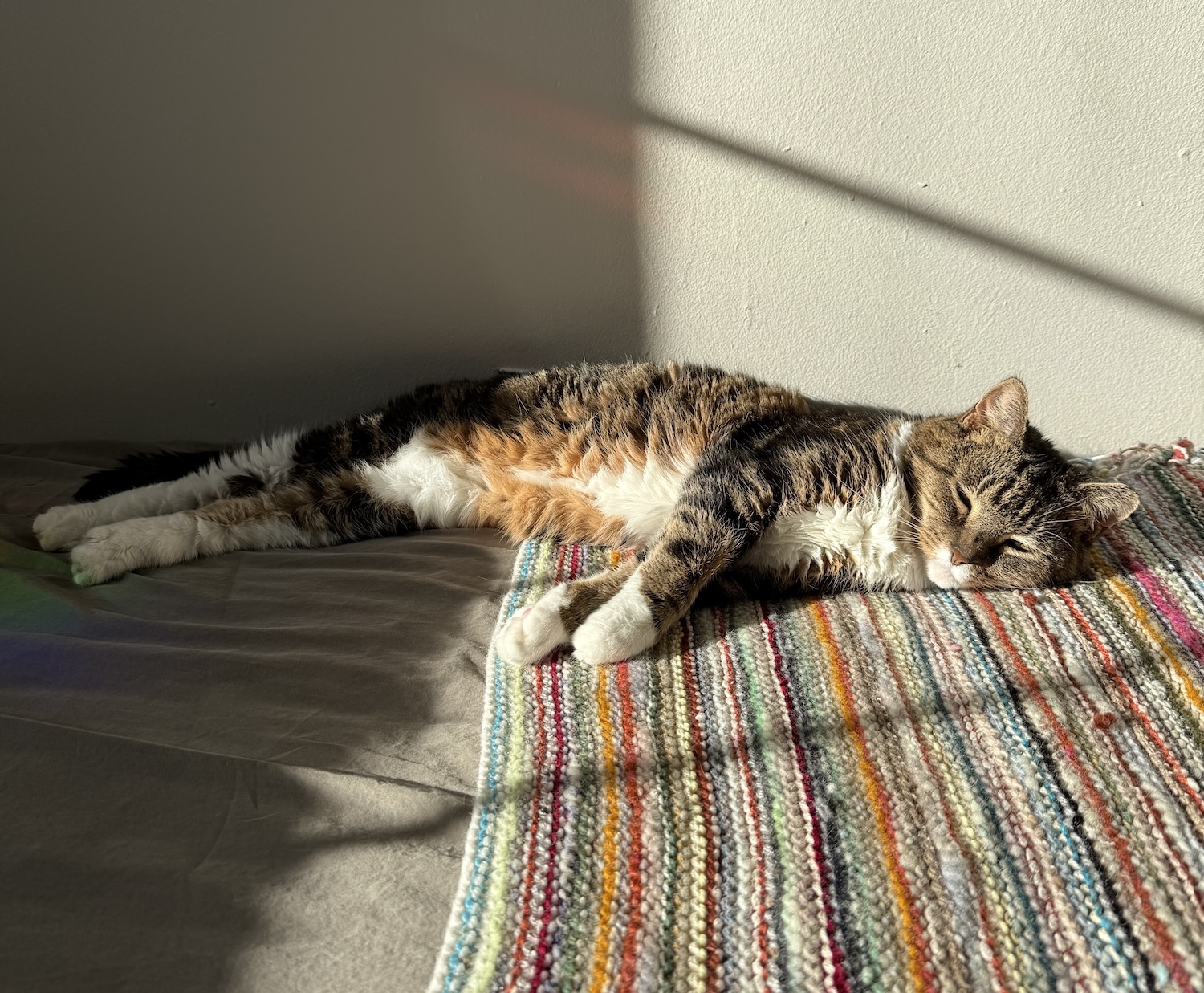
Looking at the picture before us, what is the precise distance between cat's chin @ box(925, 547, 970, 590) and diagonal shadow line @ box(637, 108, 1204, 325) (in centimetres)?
86

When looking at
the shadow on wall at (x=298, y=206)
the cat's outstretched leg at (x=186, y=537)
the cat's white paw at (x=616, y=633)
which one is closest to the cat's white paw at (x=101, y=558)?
the cat's outstretched leg at (x=186, y=537)

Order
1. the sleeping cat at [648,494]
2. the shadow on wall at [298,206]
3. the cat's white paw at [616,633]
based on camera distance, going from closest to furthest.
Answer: the cat's white paw at [616,633] < the sleeping cat at [648,494] < the shadow on wall at [298,206]

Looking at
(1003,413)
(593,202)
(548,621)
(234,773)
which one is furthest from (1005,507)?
(234,773)

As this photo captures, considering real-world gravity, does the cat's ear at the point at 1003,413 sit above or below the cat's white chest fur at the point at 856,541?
above

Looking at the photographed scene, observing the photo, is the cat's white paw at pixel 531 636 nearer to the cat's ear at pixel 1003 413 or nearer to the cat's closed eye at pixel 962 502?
the cat's closed eye at pixel 962 502

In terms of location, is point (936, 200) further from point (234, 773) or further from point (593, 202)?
point (234, 773)

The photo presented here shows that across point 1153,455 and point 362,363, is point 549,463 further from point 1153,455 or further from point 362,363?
point 1153,455

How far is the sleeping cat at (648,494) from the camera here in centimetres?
174

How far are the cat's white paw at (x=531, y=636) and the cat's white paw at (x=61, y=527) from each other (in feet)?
3.50

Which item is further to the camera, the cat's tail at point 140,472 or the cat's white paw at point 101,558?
the cat's tail at point 140,472

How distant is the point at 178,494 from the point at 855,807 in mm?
1681

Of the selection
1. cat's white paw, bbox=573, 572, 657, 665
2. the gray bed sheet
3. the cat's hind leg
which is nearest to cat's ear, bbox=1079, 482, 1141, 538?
cat's white paw, bbox=573, 572, 657, 665

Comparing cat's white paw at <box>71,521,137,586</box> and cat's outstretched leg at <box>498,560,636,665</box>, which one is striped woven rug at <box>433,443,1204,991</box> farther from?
cat's white paw at <box>71,521,137,586</box>

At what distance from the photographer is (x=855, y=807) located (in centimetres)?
122
